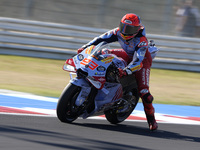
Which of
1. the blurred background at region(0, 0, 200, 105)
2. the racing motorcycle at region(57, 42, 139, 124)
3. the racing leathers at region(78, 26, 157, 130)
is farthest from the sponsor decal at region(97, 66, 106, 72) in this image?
the blurred background at region(0, 0, 200, 105)

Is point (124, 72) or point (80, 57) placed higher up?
point (80, 57)

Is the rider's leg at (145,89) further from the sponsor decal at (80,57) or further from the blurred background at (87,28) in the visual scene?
the blurred background at (87,28)

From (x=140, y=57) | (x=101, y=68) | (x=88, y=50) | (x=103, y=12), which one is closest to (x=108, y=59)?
(x=101, y=68)

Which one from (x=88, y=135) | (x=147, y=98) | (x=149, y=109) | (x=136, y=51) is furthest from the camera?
(x=149, y=109)

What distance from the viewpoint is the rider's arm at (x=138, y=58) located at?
19.7 ft

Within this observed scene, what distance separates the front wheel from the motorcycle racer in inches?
28.4

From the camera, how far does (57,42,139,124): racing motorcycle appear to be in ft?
18.6

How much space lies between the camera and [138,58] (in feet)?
20.1

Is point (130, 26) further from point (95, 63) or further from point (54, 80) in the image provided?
point (54, 80)

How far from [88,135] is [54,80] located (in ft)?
16.9

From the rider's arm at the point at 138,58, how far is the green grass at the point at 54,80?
2991 millimetres

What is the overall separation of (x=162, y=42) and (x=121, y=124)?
7.47m

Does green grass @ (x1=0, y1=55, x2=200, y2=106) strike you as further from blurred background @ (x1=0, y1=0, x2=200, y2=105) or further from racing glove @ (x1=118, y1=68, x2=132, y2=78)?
racing glove @ (x1=118, y1=68, x2=132, y2=78)

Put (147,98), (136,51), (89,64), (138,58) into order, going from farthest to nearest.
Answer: (147,98) → (136,51) → (138,58) → (89,64)
